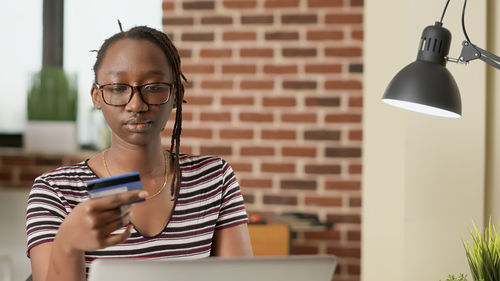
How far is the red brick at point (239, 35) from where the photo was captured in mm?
2314

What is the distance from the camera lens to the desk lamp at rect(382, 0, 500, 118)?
1289 millimetres

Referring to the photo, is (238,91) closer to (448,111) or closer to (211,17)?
(211,17)

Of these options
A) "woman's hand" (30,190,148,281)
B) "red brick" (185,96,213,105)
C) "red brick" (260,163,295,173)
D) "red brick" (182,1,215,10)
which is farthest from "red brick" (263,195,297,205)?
"woman's hand" (30,190,148,281)

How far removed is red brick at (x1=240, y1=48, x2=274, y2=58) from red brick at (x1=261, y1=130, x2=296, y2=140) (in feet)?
1.02

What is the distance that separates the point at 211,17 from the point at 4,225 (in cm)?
133

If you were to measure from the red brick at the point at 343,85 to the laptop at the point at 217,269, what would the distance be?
156cm

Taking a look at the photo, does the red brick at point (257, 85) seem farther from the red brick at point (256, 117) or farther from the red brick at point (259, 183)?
the red brick at point (259, 183)

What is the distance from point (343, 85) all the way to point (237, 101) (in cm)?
44

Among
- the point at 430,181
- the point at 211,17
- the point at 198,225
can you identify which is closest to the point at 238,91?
the point at 211,17

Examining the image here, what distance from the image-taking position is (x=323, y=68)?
90.4 inches

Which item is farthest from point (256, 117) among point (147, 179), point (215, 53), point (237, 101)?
point (147, 179)

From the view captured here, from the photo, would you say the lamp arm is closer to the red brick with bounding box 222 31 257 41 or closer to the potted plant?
the red brick with bounding box 222 31 257 41

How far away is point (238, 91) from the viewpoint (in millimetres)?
2324

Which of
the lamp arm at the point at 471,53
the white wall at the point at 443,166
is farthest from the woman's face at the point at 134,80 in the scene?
the white wall at the point at 443,166
